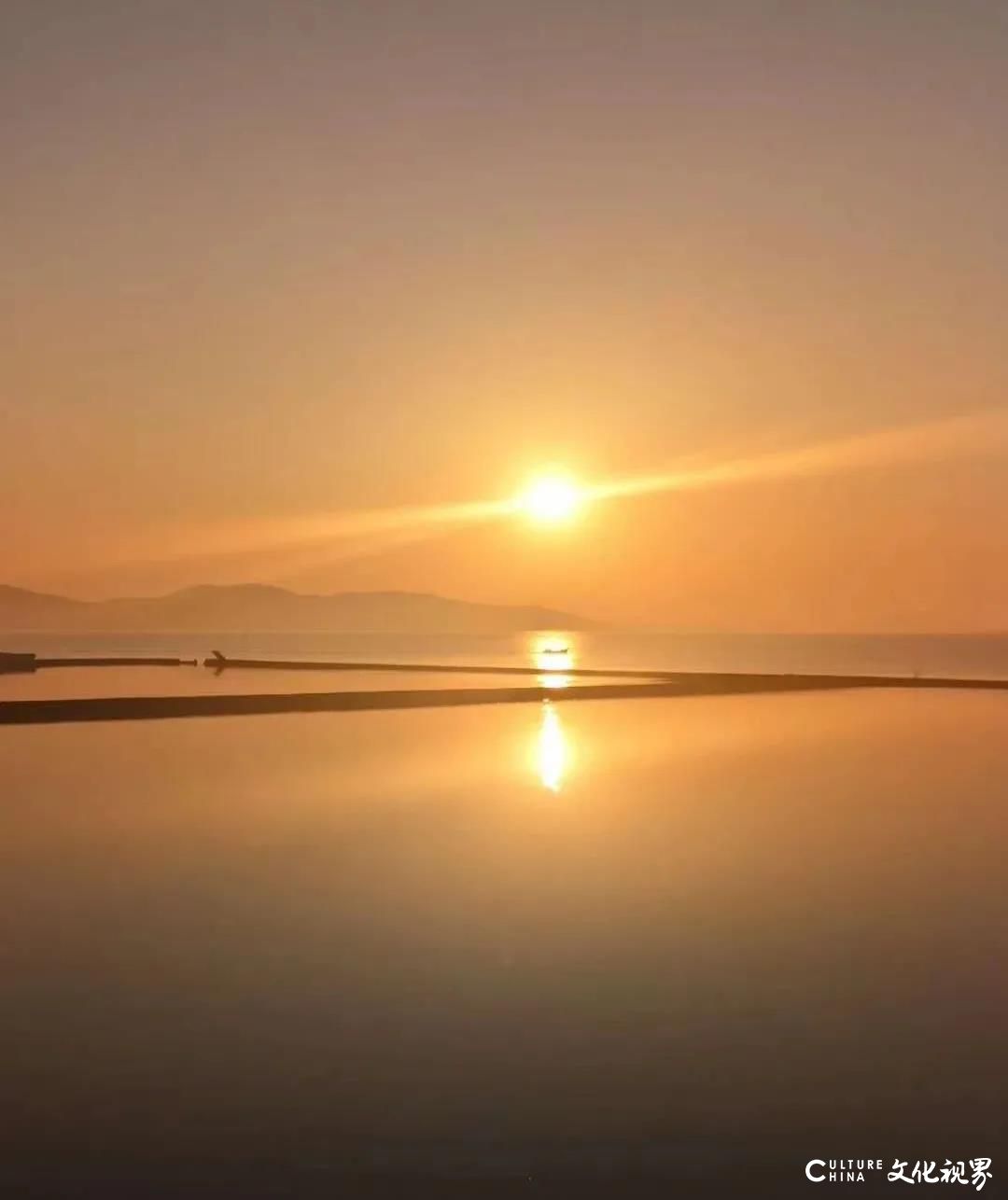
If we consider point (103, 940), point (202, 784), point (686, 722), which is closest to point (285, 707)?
point (686, 722)

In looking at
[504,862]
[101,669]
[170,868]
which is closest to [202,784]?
[170,868]

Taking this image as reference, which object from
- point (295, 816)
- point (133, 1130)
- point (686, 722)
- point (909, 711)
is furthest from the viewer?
point (909, 711)

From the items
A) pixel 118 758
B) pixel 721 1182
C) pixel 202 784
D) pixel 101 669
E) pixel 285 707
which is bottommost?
pixel 721 1182

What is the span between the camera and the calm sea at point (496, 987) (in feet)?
22.6

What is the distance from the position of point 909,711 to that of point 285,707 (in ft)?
64.1

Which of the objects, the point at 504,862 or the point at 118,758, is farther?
the point at 118,758

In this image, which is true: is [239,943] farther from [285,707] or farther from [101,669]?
[101,669]

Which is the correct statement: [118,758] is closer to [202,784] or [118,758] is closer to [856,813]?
[202,784]

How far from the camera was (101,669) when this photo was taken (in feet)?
203

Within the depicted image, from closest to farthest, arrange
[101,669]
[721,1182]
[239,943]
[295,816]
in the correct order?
1. [721,1182]
2. [239,943]
3. [295,816]
4. [101,669]

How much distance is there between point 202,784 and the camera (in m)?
21.9

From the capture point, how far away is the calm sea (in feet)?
22.6

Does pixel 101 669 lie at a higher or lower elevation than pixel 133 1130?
higher

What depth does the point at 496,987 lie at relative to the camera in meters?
9.79
